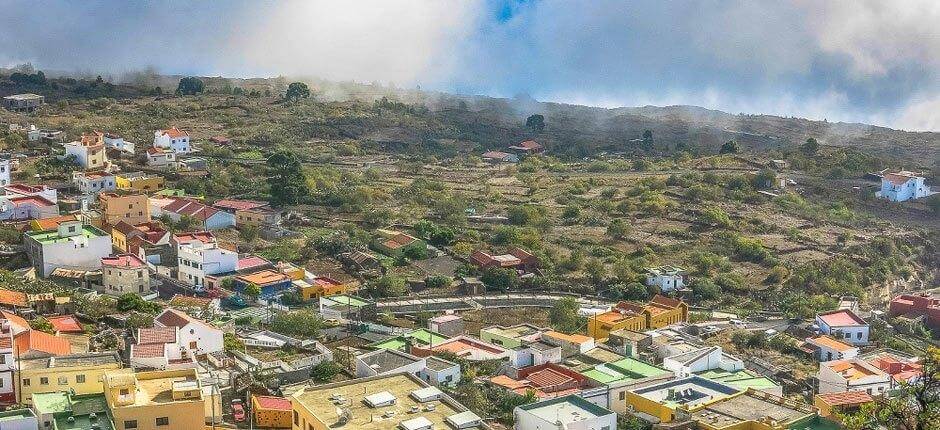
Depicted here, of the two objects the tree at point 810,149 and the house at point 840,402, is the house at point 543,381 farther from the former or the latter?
the tree at point 810,149

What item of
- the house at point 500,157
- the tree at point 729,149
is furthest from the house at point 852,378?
the tree at point 729,149

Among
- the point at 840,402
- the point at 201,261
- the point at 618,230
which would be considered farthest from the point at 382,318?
the point at 618,230

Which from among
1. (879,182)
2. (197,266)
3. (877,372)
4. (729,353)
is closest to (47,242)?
(197,266)

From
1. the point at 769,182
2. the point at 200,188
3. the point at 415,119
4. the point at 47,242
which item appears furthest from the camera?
the point at 415,119

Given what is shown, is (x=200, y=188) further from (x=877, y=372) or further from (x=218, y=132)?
(x=877, y=372)

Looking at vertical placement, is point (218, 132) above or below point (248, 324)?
above

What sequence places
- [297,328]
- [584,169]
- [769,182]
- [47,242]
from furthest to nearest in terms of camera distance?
[584,169], [769,182], [47,242], [297,328]
